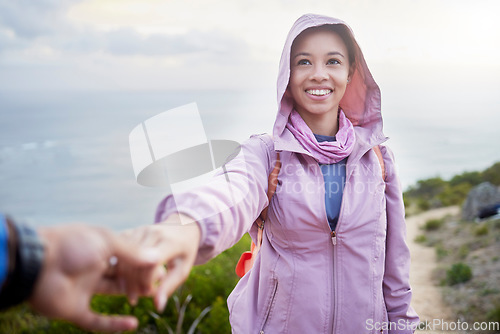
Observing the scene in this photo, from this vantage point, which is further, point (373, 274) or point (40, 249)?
point (373, 274)

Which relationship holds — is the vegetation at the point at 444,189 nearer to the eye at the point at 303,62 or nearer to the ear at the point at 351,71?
the ear at the point at 351,71

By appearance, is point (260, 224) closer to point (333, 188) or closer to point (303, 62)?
point (333, 188)

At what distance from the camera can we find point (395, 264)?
7.18 feet

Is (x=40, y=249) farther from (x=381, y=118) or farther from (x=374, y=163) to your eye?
(x=381, y=118)

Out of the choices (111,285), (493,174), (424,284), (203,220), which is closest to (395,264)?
(203,220)

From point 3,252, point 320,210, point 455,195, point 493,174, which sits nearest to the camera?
point 3,252

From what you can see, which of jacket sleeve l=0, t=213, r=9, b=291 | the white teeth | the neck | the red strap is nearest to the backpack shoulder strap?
the neck

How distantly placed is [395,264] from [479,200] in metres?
10.5

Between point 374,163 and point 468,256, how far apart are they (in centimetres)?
752

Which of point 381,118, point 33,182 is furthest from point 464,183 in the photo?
point 33,182

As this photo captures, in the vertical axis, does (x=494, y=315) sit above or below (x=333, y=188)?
below

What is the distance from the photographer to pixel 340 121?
2.31 meters

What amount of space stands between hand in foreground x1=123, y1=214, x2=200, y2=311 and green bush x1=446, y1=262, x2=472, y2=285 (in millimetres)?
7458

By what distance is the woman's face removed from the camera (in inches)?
84.7
